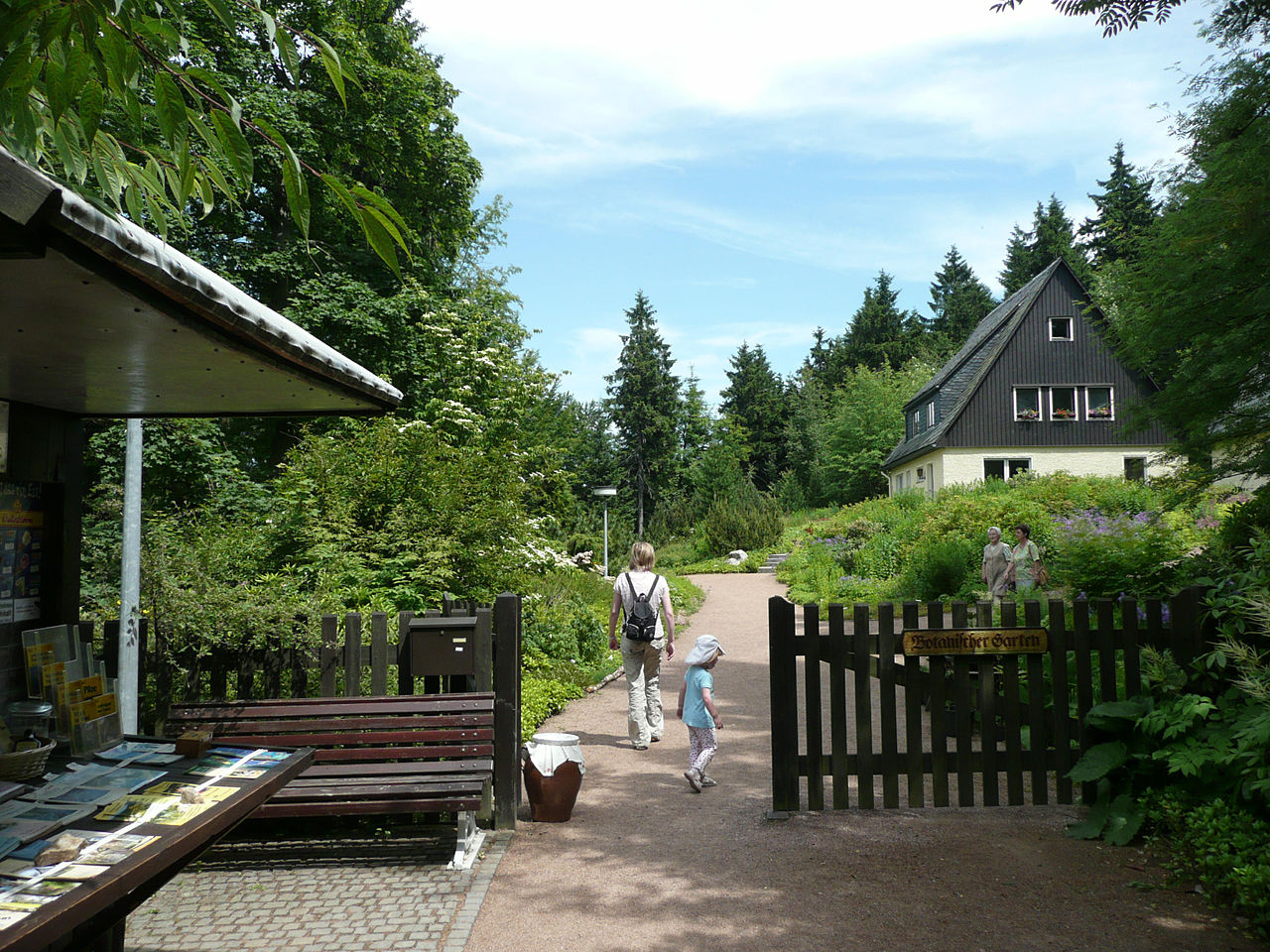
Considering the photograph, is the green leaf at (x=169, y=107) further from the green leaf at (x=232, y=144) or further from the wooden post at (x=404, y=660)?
the wooden post at (x=404, y=660)

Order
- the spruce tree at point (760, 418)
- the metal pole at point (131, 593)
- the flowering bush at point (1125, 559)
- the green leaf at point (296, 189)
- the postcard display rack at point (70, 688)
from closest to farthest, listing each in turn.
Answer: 1. the green leaf at point (296, 189)
2. the postcard display rack at point (70, 688)
3. the metal pole at point (131, 593)
4. the flowering bush at point (1125, 559)
5. the spruce tree at point (760, 418)

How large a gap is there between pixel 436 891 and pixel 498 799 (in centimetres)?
105

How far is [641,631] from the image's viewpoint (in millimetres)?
8117

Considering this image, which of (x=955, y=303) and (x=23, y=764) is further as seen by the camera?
(x=955, y=303)

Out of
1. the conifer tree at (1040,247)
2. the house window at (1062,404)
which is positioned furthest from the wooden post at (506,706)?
the conifer tree at (1040,247)

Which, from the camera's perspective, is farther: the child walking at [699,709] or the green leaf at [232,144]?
the child walking at [699,709]

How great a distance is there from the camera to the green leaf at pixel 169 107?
2.17m

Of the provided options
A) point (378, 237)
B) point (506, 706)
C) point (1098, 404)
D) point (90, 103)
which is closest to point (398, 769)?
point (506, 706)

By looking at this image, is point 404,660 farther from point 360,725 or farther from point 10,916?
point 10,916

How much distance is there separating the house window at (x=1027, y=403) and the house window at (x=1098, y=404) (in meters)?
2.14

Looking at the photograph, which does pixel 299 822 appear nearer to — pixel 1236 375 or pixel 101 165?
pixel 101 165

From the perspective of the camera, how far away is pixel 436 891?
489 cm

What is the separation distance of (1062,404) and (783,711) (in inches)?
1463

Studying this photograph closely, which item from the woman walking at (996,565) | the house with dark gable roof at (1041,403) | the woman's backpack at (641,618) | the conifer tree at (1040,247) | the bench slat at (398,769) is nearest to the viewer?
the bench slat at (398,769)
